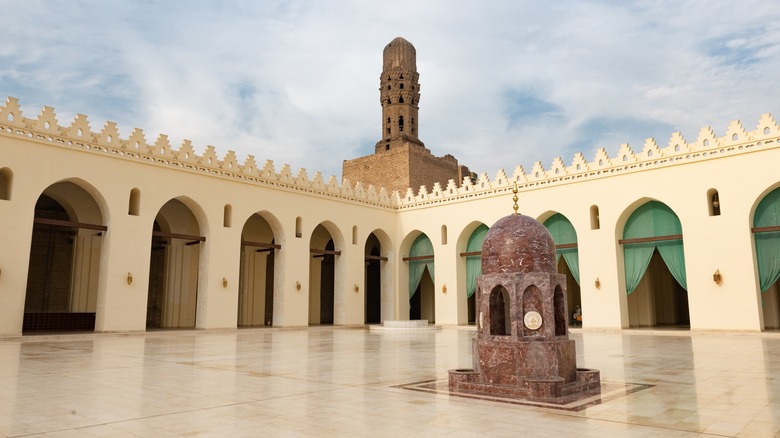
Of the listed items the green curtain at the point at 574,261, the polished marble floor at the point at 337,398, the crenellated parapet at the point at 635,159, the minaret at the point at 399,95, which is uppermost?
the minaret at the point at 399,95

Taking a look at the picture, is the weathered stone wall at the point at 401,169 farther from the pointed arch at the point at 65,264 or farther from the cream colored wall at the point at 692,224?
the pointed arch at the point at 65,264

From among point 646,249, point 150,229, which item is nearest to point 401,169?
point 646,249

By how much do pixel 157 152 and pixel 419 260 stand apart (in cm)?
1250

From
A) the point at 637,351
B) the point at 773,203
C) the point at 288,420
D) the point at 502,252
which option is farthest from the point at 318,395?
the point at 773,203

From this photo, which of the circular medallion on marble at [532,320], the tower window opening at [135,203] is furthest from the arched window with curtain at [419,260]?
the circular medallion on marble at [532,320]

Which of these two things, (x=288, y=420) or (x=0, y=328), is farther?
(x=0, y=328)

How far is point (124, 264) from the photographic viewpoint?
17.9 m

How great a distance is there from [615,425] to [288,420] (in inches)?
111

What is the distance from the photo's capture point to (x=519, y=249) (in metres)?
7.17

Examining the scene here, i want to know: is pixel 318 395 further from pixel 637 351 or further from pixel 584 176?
pixel 584 176

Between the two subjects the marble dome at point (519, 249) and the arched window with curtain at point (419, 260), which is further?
the arched window with curtain at point (419, 260)

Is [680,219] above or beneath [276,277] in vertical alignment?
above

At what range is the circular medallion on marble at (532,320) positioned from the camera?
6.93 meters

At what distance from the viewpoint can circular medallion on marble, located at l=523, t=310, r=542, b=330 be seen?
273 inches
